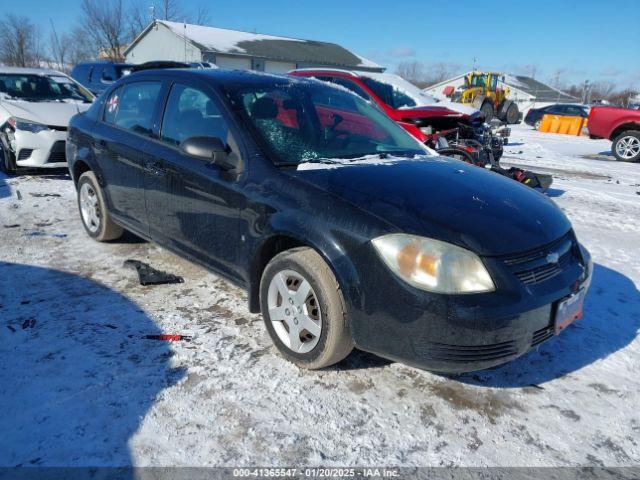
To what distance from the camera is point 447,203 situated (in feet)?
8.67

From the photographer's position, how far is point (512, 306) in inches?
90.9

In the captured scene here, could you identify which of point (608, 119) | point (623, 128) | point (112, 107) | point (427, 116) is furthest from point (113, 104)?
point (623, 128)

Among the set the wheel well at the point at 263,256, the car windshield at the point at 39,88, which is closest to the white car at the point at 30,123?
the car windshield at the point at 39,88

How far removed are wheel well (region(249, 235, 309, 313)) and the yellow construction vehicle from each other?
1375cm

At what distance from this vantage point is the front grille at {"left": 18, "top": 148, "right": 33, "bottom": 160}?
23.3ft

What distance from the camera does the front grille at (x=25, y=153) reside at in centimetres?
710

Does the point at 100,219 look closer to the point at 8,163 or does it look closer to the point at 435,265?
the point at 435,265

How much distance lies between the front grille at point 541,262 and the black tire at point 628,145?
39.6 ft

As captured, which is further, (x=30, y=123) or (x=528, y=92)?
(x=528, y=92)

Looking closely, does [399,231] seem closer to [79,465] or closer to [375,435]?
[375,435]

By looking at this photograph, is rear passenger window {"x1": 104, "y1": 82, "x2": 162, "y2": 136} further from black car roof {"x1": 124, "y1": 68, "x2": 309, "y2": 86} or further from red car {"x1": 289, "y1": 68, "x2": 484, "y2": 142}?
red car {"x1": 289, "y1": 68, "x2": 484, "y2": 142}

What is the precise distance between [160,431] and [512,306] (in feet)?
5.71

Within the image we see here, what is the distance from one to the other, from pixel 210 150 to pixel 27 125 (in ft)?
18.2

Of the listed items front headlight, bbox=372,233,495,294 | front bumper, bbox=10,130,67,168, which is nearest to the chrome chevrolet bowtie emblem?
front headlight, bbox=372,233,495,294
